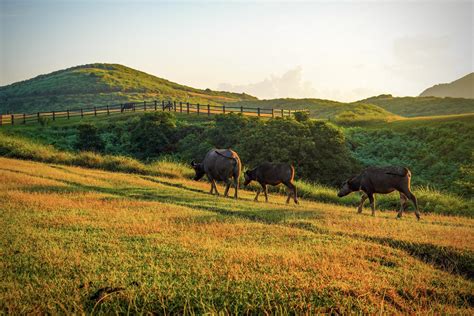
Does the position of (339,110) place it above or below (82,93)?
below

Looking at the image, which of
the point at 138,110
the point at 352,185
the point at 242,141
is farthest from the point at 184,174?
the point at 138,110

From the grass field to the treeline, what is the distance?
21667 mm

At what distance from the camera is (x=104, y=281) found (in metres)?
6.93

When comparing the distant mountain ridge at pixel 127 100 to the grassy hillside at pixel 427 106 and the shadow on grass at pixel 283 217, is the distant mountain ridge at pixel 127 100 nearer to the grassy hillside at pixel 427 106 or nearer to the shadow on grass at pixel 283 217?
the grassy hillside at pixel 427 106

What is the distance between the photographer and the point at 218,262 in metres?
8.11

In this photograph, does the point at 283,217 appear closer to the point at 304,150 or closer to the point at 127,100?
the point at 304,150

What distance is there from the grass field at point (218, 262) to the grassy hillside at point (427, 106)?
266 feet

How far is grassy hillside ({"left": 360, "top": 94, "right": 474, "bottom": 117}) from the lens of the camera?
276 feet

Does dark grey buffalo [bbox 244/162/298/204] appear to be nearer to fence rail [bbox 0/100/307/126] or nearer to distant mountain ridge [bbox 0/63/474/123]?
fence rail [bbox 0/100/307/126]

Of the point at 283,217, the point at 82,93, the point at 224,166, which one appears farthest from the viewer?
the point at 82,93

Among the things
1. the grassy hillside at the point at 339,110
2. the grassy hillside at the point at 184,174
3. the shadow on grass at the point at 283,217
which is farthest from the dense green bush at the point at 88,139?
the grassy hillside at the point at 339,110

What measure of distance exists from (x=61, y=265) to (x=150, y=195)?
11.1m

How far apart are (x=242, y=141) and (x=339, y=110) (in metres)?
58.9

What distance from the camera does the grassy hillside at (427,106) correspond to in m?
84.0
